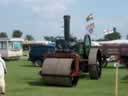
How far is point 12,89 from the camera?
59.0ft

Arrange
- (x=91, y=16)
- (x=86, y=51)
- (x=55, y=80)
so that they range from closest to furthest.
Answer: (x=55, y=80) < (x=86, y=51) < (x=91, y=16)

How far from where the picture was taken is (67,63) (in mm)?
19250

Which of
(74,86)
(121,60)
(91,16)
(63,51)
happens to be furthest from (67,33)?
(91,16)

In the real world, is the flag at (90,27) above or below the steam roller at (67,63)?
above

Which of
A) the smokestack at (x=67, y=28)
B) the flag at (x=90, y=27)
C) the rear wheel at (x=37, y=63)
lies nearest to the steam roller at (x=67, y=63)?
the smokestack at (x=67, y=28)

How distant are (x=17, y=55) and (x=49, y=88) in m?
30.2

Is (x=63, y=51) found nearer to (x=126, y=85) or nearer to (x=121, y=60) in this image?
(x=126, y=85)

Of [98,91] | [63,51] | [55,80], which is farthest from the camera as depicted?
[63,51]

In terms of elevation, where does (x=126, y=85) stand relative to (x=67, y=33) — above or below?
below

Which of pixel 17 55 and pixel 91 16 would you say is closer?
pixel 17 55

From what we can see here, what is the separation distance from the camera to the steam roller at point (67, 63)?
19.1 metres

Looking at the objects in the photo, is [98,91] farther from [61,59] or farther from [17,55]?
[17,55]

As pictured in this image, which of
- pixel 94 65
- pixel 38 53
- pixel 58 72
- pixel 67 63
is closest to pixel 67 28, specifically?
pixel 94 65

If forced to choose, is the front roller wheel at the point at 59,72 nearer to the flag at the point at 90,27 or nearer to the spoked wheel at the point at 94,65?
the spoked wheel at the point at 94,65
